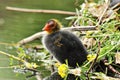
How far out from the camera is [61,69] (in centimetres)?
262

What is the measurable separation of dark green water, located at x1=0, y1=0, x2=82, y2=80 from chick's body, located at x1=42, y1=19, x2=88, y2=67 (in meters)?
0.28

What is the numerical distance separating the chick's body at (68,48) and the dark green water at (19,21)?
28 centimetres

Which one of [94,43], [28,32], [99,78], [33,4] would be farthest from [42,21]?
[99,78]

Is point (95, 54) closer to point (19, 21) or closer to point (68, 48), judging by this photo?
point (68, 48)

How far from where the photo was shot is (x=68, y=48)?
2863 millimetres

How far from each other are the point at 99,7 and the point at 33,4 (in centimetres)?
257

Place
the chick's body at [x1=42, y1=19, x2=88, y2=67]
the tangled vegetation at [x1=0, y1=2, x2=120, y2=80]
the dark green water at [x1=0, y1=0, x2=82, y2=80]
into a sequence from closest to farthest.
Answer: the tangled vegetation at [x1=0, y1=2, x2=120, y2=80]
the chick's body at [x1=42, y1=19, x2=88, y2=67]
the dark green water at [x1=0, y1=0, x2=82, y2=80]

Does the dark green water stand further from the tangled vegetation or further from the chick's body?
the chick's body

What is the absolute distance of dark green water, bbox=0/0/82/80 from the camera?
3325 mm

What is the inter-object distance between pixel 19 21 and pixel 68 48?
206 cm

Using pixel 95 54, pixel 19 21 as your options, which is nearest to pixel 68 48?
pixel 95 54

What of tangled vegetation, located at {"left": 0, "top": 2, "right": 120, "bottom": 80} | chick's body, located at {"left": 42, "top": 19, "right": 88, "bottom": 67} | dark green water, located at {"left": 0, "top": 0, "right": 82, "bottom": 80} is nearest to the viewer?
tangled vegetation, located at {"left": 0, "top": 2, "right": 120, "bottom": 80}

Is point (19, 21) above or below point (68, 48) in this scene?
above

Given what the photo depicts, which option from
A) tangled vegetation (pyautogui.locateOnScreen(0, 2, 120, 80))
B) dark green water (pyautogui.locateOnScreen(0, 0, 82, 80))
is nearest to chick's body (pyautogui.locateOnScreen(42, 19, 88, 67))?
tangled vegetation (pyautogui.locateOnScreen(0, 2, 120, 80))
